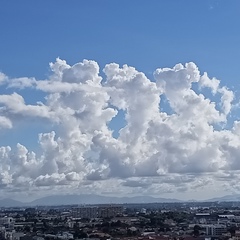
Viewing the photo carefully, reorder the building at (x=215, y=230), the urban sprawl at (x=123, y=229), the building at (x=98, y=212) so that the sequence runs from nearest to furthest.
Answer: the urban sprawl at (x=123, y=229), the building at (x=215, y=230), the building at (x=98, y=212)

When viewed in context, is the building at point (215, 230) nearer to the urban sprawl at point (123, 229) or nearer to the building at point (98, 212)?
the urban sprawl at point (123, 229)

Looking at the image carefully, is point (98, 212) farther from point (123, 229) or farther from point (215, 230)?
point (215, 230)

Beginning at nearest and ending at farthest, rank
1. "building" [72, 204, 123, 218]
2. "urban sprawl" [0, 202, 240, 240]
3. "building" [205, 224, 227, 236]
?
"urban sprawl" [0, 202, 240, 240]
"building" [205, 224, 227, 236]
"building" [72, 204, 123, 218]

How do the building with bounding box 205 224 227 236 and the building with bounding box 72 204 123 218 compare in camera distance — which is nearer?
the building with bounding box 205 224 227 236

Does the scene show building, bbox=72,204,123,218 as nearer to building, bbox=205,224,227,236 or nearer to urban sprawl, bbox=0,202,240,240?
urban sprawl, bbox=0,202,240,240

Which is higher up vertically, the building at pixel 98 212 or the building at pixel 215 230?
the building at pixel 98 212

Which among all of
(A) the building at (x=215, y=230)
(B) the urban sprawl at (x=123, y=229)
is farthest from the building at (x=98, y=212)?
(A) the building at (x=215, y=230)

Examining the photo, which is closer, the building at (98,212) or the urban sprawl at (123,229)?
the urban sprawl at (123,229)

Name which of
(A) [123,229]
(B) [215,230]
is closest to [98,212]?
(A) [123,229]

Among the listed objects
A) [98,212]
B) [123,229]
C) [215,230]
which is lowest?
[215,230]

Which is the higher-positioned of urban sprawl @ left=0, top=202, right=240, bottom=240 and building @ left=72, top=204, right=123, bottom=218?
building @ left=72, top=204, right=123, bottom=218

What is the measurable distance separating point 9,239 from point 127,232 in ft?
47.0

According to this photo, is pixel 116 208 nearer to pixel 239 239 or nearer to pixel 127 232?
pixel 127 232

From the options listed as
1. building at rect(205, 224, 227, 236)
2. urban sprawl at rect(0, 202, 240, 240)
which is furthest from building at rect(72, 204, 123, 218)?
building at rect(205, 224, 227, 236)
